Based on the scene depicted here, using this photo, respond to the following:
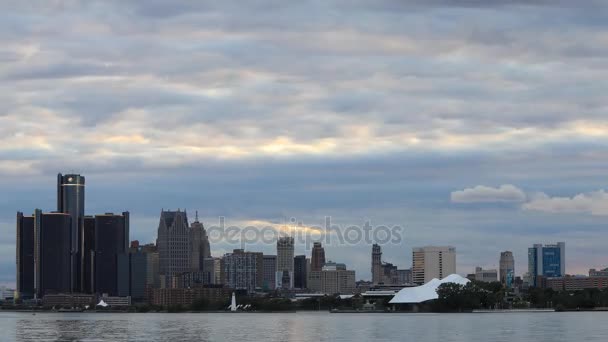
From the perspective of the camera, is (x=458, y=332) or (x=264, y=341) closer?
(x=264, y=341)

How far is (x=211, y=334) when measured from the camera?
110 m

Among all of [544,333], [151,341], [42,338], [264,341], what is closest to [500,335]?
[544,333]

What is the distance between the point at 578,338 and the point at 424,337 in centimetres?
1321

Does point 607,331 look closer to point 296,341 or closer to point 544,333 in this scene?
point 544,333

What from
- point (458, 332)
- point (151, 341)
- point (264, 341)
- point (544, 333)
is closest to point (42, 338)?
point (151, 341)

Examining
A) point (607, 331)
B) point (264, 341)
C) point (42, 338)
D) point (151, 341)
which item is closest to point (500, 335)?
point (607, 331)

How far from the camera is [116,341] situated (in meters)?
97.1

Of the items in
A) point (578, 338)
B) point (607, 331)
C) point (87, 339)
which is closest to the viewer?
point (578, 338)

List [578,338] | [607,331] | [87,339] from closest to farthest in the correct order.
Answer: [578,338]
[87,339]
[607,331]

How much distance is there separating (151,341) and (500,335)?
30.4 metres

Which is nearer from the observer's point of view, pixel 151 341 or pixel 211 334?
pixel 151 341

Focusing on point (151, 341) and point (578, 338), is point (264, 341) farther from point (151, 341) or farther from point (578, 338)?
point (578, 338)

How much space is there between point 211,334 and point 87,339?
13.8 meters

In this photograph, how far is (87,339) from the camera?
330 ft
